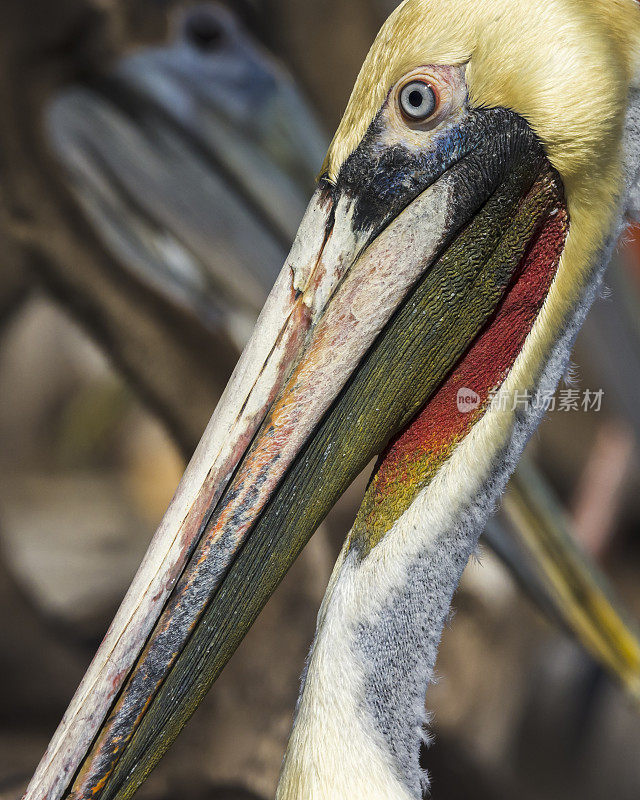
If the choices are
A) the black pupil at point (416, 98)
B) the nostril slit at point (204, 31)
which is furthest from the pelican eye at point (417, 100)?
the nostril slit at point (204, 31)

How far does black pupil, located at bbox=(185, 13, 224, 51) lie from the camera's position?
173cm

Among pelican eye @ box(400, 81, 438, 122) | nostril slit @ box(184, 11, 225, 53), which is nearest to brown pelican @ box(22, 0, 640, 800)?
pelican eye @ box(400, 81, 438, 122)

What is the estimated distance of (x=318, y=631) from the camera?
0.94m

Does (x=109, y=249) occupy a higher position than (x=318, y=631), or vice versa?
(x=109, y=249)

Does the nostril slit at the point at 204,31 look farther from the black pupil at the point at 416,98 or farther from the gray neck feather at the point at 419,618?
the gray neck feather at the point at 419,618

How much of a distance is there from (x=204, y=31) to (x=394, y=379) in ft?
4.15

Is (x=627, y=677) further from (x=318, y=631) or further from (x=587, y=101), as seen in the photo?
(x=587, y=101)

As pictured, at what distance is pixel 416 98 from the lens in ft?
2.53

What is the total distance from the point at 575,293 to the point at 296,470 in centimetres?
36

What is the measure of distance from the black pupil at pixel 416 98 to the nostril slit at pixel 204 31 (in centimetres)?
116

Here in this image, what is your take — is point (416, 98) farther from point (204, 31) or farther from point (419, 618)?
point (204, 31)

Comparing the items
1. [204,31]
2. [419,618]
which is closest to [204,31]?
[204,31]

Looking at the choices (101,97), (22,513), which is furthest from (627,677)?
(101,97)

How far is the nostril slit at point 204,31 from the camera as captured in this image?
173 cm
